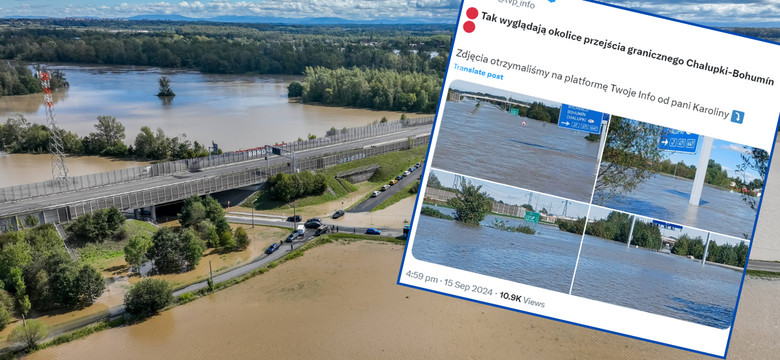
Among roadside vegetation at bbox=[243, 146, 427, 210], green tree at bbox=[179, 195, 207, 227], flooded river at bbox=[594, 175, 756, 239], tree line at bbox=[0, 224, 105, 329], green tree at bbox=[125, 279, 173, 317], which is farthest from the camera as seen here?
roadside vegetation at bbox=[243, 146, 427, 210]

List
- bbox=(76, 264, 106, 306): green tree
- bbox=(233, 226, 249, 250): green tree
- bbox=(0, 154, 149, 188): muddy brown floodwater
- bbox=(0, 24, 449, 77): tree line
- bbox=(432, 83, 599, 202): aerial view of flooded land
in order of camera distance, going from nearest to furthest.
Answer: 1. bbox=(432, 83, 599, 202): aerial view of flooded land
2. bbox=(76, 264, 106, 306): green tree
3. bbox=(233, 226, 249, 250): green tree
4. bbox=(0, 154, 149, 188): muddy brown floodwater
5. bbox=(0, 24, 449, 77): tree line

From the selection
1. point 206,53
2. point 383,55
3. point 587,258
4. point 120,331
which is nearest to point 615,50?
point 587,258

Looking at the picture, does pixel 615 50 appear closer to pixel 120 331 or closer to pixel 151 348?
pixel 151 348

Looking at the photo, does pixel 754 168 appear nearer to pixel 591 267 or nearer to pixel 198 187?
pixel 591 267

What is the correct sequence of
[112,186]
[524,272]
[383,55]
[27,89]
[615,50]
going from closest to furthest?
[615,50] < [524,272] < [112,186] < [27,89] < [383,55]

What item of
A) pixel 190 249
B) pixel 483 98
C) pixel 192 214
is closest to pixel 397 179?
pixel 192 214

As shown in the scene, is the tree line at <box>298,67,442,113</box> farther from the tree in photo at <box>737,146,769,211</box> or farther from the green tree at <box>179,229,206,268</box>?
the tree in photo at <box>737,146,769,211</box>

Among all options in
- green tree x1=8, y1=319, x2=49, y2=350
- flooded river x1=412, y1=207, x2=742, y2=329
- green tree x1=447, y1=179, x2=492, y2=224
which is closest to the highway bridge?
green tree x1=8, y1=319, x2=49, y2=350
